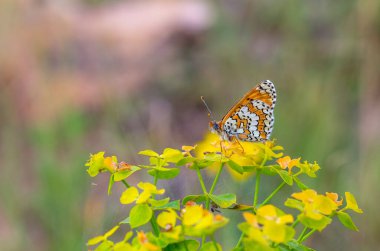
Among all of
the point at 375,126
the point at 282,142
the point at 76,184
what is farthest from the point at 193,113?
the point at 76,184

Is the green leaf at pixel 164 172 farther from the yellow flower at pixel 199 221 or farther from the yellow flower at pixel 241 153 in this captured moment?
the yellow flower at pixel 199 221

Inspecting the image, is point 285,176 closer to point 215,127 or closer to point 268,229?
A: point 268,229

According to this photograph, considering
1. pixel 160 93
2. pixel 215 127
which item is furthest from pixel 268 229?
pixel 160 93

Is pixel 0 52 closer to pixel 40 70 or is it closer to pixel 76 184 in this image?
pixel 40 70

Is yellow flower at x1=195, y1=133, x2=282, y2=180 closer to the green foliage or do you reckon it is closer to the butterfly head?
the green foliage

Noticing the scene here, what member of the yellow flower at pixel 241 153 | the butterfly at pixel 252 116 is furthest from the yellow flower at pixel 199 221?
the butterfly at pixel 252 116

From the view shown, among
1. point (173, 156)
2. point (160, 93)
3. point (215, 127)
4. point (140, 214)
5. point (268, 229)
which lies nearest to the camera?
point (268, 229)

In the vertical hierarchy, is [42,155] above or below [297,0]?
below
